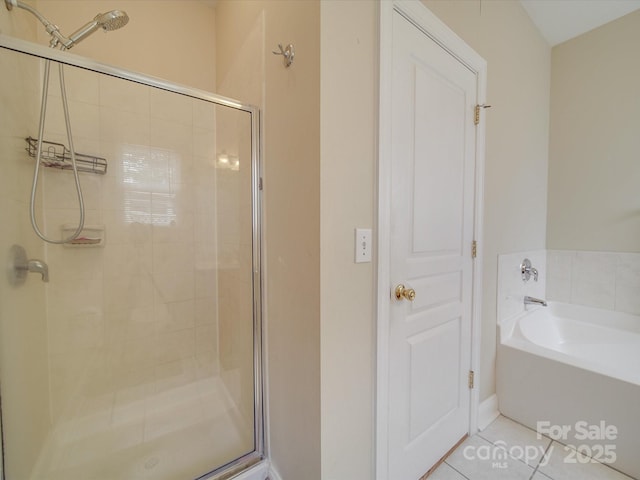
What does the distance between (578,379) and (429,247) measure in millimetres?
1164

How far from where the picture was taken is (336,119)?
0.82 meters

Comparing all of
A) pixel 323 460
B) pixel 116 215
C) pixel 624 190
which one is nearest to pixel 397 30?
pixel 323 460

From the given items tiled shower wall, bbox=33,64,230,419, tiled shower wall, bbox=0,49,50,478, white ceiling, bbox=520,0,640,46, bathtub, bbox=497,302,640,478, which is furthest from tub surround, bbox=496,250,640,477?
tiled shower wall, bbox=0,49,50,478

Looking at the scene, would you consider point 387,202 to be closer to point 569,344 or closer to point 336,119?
point 336,119

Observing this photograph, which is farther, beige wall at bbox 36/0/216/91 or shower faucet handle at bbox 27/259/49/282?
beige wall at bbox 36/0/216/91

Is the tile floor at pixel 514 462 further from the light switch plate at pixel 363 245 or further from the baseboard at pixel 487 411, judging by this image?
the light switch plate at pixel 363 245

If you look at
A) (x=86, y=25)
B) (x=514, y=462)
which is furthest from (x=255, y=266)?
(x=514, y=462)

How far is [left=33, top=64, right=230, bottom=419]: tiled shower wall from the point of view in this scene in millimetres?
1377

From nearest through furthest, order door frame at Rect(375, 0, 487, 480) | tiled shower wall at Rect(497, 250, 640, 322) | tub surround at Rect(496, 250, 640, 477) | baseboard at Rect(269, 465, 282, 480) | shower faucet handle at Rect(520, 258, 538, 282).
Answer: door frame at Rect(375, 0, 487, 480) → baseboard at Rect(269, 465, 282, 480) → tub surround at Rect(496, 250, 640, 477) → tiled shower wall at Rect(497, 250, 640, 322) → shower faucet handle at Rect(520, 258, 538, 282)

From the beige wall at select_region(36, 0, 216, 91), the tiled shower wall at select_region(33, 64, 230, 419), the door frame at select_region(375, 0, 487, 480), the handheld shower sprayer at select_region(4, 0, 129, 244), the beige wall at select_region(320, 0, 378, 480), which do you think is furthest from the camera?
the beige wall at select_region(36, 0, 216, 91)

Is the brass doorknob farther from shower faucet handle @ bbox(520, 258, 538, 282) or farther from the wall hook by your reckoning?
shower faucet handle @ bbox(520, 258, 538, 282)

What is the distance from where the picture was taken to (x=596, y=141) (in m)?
1.99

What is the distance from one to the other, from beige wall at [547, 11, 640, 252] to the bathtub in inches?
26.1

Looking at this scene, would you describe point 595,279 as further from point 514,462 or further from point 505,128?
point 514,462
